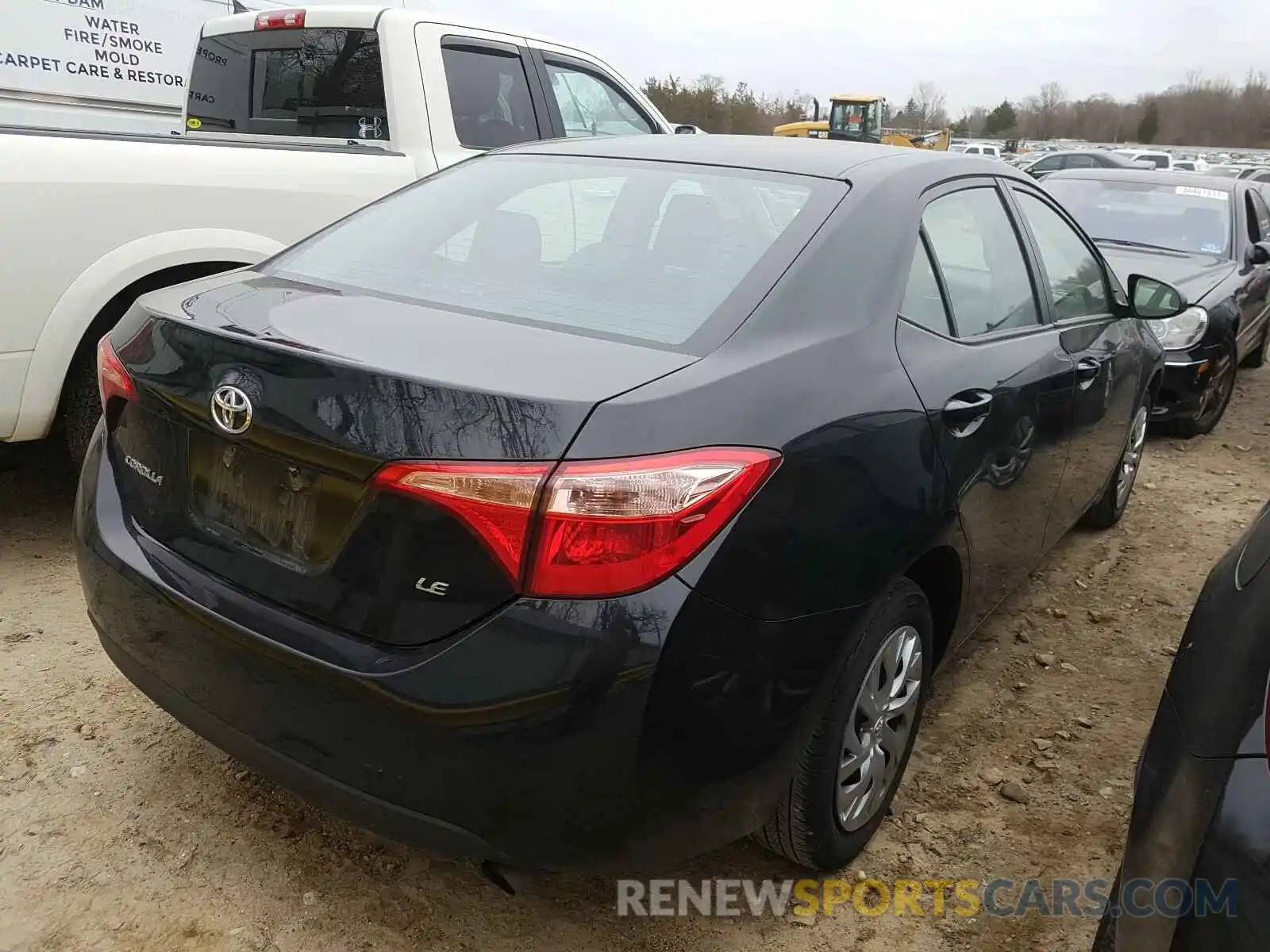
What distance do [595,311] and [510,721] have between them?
88 centimetres

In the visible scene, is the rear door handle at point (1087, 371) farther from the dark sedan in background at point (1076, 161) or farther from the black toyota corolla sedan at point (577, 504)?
the dark sedan in background at point (1076, 161)

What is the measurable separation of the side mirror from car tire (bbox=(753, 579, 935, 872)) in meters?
2.10

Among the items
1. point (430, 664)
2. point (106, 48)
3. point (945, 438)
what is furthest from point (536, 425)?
point (106, 48)

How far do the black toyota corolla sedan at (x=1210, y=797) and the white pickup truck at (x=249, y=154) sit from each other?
11.1 ft

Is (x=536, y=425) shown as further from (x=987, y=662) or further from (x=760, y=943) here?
(x=987, y=662)

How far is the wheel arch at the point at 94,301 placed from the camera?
3342mm

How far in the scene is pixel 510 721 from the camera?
162 centimetres

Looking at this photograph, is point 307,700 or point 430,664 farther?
point 307,700

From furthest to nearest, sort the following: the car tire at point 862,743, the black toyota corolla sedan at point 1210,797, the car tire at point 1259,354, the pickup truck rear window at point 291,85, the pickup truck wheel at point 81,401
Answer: the car tire at point 1259,354, the pickup truck rear window at point 291,85, the pickup truck wheel at point 81,401, the car tire at point 862,743, the black toyota corolla sedan at point 1210,797

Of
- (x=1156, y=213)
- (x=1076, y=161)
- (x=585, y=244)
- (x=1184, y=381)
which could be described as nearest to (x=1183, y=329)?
(x=1184, y=381)

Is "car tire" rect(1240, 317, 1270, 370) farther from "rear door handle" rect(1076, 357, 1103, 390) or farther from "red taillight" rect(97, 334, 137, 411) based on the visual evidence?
"red taillight" rect(97, 334, 137, 411)

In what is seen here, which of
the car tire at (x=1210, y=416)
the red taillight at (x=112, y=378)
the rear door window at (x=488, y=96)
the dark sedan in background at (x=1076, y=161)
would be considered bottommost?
the car tire at (x=1210, y=416)

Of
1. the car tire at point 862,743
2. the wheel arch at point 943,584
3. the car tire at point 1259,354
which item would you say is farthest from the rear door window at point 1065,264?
the car tire at point 1259,354

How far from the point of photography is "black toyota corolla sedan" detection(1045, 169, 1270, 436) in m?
5.98
